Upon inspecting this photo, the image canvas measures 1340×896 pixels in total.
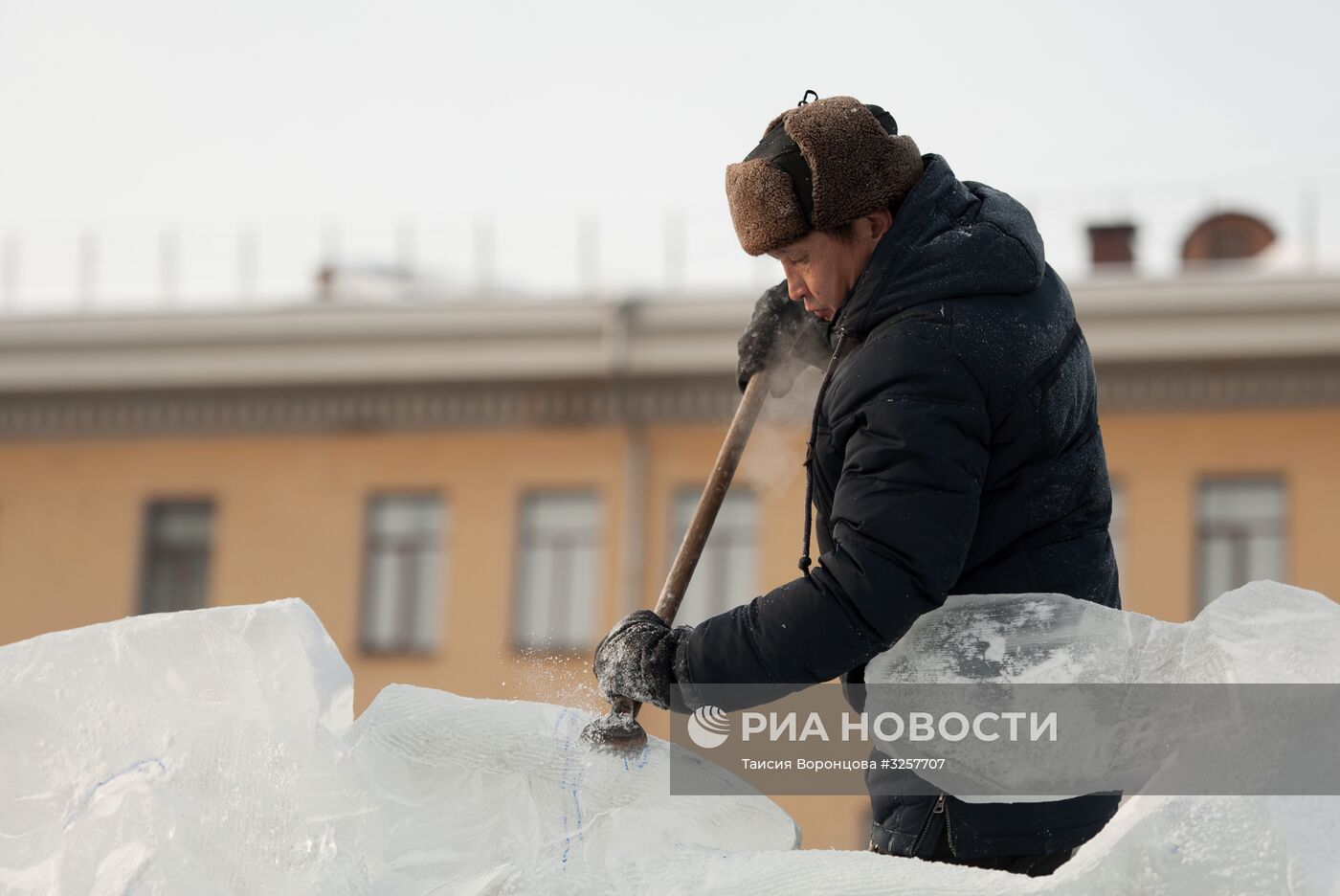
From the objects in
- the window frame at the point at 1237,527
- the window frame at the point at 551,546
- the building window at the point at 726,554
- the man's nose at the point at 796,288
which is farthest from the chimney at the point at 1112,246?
the man's nose at the point at 796,288

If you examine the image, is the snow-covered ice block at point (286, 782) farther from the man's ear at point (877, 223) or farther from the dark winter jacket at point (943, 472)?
the man's ear at point (877, 223)

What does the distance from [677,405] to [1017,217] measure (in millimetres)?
11030

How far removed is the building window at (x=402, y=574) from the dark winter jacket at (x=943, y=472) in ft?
38.5

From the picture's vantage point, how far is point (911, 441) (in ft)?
6.56

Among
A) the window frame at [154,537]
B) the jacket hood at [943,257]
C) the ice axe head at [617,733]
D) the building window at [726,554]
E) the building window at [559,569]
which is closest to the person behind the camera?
the jacket hood at [943,257]

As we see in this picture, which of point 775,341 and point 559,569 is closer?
point 775,341

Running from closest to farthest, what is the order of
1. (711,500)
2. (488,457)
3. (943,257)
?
(943,257)
(711,500)
(488,457)

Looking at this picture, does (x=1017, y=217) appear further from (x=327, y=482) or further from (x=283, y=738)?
(x=327, y=482)

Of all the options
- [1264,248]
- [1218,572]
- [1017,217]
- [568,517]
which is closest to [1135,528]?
[1218,572]

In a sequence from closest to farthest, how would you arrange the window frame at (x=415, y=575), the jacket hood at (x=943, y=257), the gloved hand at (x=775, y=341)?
1. the jacket hood at (x=943, y=257)
2. the gloved hand at (x=775, y=341)
3. the window frame at (x=415, y=575)

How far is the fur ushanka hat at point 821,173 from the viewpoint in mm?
2178

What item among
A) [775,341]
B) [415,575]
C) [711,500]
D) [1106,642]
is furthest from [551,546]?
[1106,642]

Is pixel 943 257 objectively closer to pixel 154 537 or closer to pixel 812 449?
pixel 812 449

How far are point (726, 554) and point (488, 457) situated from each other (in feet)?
6.93
